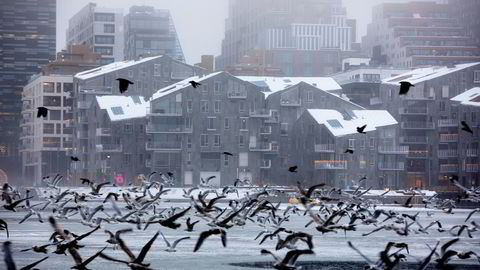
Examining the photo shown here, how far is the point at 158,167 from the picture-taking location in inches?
6216

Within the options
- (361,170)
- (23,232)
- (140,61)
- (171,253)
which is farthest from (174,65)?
(171,253)

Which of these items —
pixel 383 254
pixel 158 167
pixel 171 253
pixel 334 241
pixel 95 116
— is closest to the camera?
pixel 383 254

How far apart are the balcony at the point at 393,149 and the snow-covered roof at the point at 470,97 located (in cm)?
1120

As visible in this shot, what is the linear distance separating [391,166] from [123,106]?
38.9 meters

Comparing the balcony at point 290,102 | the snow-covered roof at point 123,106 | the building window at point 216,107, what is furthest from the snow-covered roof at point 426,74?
the snow-covered roof at point 123,106

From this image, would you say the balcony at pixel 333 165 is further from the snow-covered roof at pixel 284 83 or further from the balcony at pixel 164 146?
the balcony at pixel 164 146

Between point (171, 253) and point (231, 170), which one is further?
point (231, 170)

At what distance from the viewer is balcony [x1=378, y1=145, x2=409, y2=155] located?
162 meters

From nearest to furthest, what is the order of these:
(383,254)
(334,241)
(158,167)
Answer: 1. (383,254)
2. (334,241)
3. (158,167)

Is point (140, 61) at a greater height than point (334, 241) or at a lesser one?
greater

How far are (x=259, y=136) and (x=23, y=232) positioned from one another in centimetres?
10037

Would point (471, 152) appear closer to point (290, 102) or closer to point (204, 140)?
point (290, 102)

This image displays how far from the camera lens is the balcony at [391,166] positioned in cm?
16262

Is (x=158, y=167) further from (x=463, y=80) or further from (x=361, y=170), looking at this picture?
(x=463, y=80)
